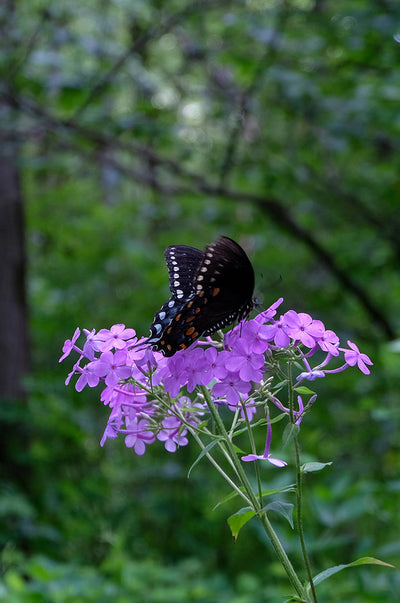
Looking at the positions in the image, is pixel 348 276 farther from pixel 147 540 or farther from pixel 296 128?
pixel 147 540

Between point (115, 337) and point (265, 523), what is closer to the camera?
point (265, 523)

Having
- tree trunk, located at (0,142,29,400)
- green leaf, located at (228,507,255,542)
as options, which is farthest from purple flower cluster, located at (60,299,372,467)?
tree trunk, located at (0,142,29,400)

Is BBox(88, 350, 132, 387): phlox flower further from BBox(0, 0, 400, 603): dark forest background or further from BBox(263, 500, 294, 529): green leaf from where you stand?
BBox(0, 0, 400, 603): dark forest background

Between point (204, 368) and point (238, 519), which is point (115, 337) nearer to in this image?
point (204, 368)

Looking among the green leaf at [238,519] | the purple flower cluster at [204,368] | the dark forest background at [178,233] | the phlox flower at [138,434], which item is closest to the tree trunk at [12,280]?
the dark forest background at [178,233]

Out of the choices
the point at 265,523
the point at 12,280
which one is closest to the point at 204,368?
the point at 265,523

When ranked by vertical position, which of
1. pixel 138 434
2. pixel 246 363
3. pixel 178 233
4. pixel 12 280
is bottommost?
pixel 12 280
